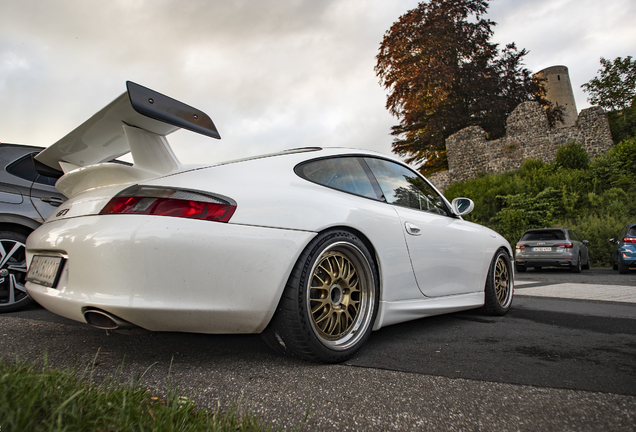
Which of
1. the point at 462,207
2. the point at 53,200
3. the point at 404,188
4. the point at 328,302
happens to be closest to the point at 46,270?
the point at 328,302

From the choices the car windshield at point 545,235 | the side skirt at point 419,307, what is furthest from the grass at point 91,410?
the car windshield at point 545,235

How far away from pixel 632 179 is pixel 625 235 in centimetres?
980

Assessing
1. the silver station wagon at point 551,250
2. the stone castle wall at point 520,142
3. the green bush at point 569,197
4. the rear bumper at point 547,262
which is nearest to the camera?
the rear bumper at point 547,262

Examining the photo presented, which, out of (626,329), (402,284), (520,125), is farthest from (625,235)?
(520,125)

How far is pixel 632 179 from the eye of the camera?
1767 cm

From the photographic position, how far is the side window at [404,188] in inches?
112

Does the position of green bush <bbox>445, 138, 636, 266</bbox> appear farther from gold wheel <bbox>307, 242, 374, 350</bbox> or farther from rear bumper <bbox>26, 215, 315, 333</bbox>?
rear bumper <bbox>26, 215, 315, 333</bbox>

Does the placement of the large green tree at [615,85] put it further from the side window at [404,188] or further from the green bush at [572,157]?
the side window at [404,188]

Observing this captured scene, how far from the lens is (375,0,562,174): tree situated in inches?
1023

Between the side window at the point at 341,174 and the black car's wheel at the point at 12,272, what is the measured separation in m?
2.76

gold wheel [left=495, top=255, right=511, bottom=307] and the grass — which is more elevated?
the grass

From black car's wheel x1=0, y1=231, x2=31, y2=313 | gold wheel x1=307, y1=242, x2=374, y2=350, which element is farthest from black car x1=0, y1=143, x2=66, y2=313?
gold wheel x1=307, y1=242, x2=374, y2=350

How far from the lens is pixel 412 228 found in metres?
2.69

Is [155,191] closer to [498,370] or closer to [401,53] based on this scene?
[498,370]
